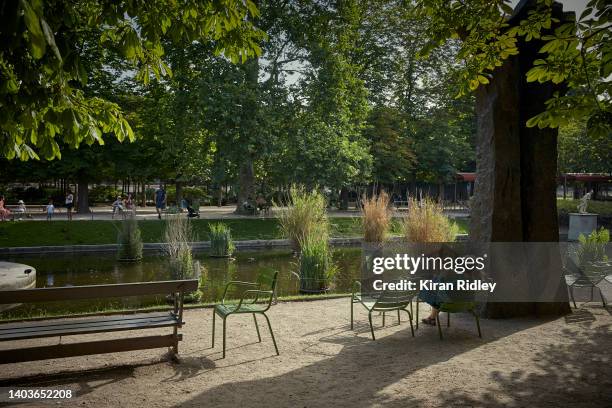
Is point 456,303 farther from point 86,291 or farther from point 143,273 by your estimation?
point 143,273

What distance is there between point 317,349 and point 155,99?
20.9 metres

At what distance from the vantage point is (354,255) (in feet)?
49.0

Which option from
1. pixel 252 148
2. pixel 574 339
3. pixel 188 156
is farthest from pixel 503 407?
pixel 188 156

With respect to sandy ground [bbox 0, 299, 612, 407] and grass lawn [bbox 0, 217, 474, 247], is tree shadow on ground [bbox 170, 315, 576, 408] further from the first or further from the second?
grass lawn [bbox 0, 217, 474, 247]

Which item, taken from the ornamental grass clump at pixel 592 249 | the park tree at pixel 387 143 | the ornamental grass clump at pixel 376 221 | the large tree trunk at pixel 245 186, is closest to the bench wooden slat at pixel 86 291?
the ornamental grass clump at pixel 592 249

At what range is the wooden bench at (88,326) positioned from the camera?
13.4 feet

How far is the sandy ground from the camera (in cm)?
397

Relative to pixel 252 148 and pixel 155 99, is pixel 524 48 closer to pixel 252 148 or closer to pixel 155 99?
pixel 252 148

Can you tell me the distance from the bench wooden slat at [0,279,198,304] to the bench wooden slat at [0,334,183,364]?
39 centimetres

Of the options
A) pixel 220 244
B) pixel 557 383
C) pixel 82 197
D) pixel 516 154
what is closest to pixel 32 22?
pixel 557 383

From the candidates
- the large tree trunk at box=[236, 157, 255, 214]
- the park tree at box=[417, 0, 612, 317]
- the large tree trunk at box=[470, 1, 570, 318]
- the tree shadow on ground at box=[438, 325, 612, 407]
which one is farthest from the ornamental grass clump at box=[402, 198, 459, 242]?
the large tree trunk at box=[236, 157, 255, 214]

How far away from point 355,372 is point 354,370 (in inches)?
2.3

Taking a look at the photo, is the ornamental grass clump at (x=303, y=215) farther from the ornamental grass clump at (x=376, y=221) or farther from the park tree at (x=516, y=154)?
the park tree at (x=516, y=154)

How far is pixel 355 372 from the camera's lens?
4.62m
